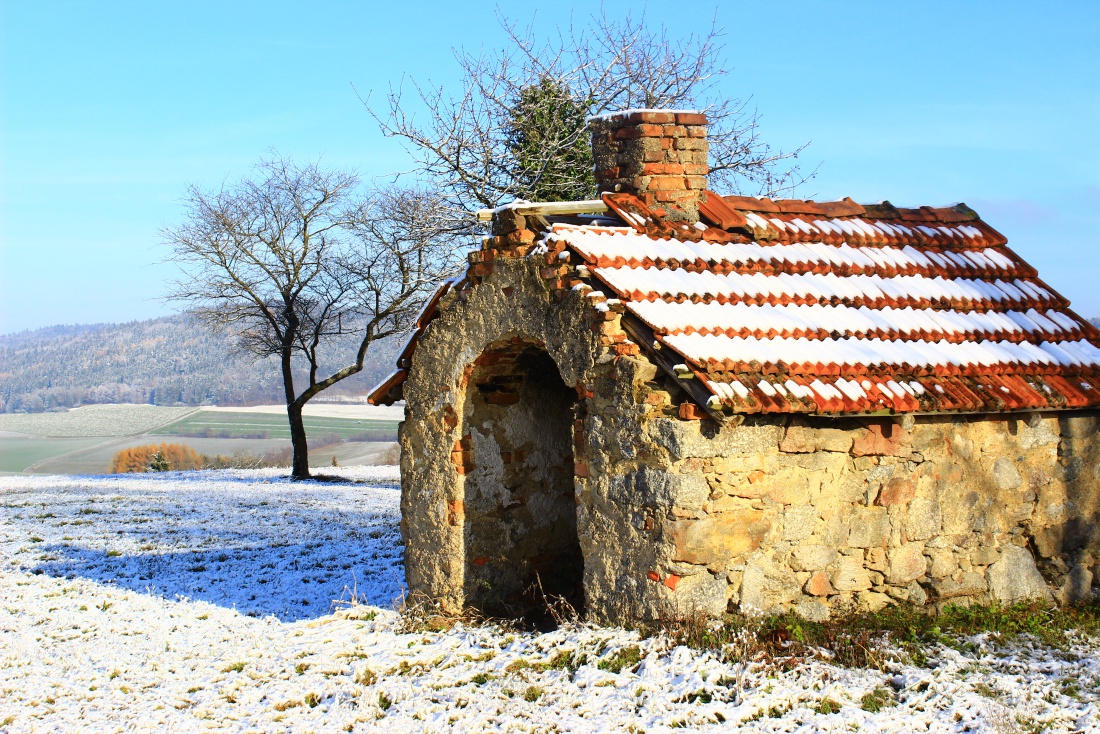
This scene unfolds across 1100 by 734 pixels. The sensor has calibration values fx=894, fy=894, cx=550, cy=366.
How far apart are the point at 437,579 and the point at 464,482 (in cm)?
81

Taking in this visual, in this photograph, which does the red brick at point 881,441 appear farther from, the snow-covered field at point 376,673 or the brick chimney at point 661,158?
the brick chimney at point 661,158

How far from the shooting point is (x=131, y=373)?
180 feet

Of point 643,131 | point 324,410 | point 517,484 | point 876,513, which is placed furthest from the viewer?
point 324,410

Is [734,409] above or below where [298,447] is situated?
above

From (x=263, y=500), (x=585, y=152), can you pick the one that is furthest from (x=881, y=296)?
(x=263, y=500)

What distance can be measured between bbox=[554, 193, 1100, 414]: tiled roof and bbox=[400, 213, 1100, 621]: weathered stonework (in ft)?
0.93

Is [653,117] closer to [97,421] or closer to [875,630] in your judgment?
[875,630]

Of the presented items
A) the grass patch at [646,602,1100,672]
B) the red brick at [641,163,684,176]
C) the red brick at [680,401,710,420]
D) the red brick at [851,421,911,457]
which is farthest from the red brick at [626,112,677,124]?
the grass patch at [646,602,1100,672]

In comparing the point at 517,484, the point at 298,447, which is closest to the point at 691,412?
the point at 517,484

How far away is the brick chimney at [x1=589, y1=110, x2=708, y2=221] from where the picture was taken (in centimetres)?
680

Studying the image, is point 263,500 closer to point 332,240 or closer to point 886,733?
point 332,240

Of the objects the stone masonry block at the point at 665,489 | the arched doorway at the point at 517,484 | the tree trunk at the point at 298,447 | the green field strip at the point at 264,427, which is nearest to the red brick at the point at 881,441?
the stone masonry block at the point at 665,489

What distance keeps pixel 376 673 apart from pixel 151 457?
31762 mm

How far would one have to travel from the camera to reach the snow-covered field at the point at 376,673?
457cm
